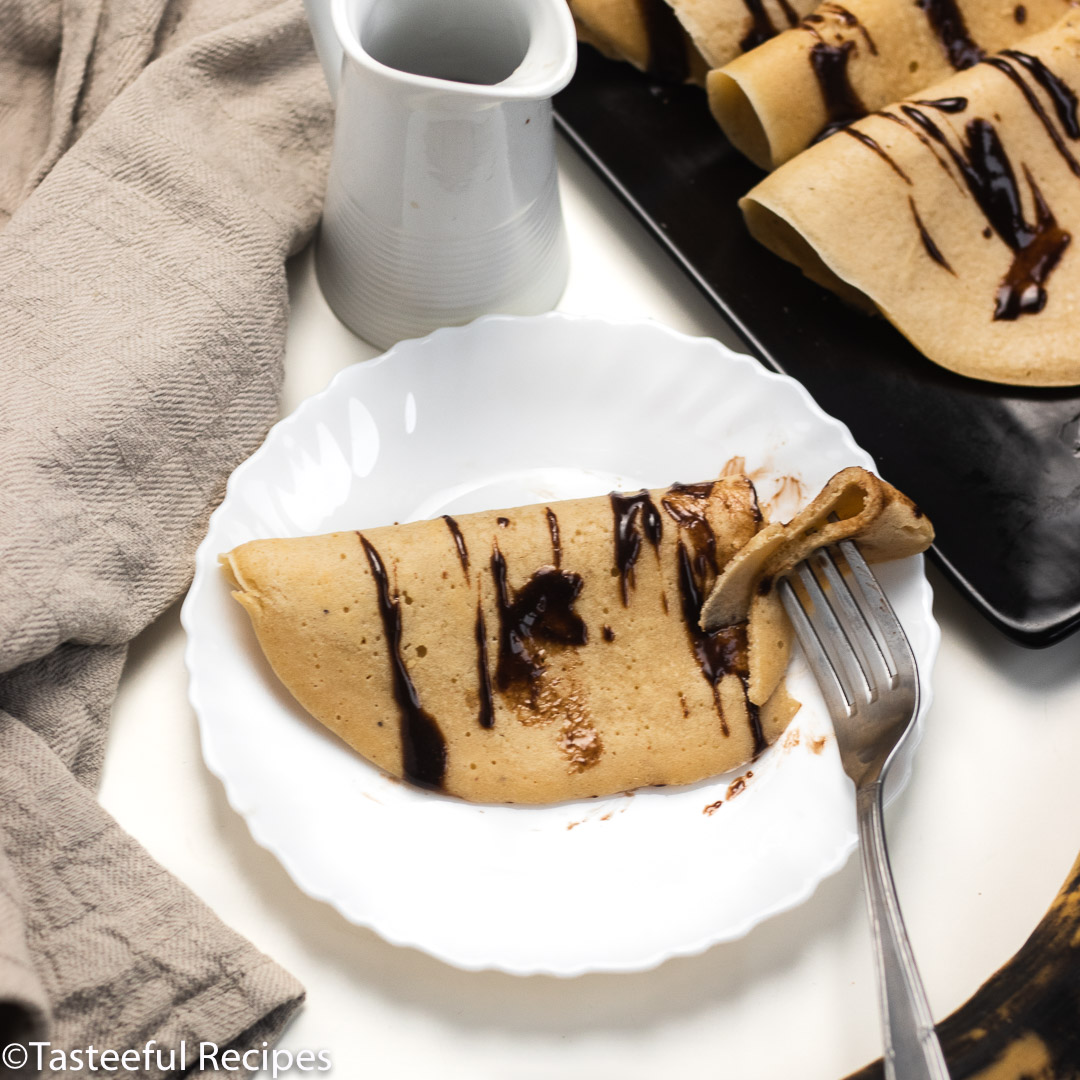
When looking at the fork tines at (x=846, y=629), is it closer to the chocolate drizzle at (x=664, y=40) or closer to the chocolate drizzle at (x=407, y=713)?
the chocolate drizzle at (x=407, y=713)

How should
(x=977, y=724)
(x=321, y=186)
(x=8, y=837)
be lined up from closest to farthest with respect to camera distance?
(x=8, y=837) → (x=977, y=724) → (x=321, y=186)

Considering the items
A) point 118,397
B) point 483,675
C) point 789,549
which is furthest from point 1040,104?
point 118,397

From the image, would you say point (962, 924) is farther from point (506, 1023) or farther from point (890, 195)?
point (890, 195)

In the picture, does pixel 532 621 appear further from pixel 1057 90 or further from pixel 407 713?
pixel 1057 90

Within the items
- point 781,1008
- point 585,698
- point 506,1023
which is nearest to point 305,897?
point 506,1023

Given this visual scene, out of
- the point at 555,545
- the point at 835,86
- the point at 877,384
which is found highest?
the point at 835,86

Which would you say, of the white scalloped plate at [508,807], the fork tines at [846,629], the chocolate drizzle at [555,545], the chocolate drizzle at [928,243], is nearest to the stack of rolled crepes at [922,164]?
the chocolate drizzle at [928,243]

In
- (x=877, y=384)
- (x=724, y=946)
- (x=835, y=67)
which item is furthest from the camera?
(x=835, y=67)
